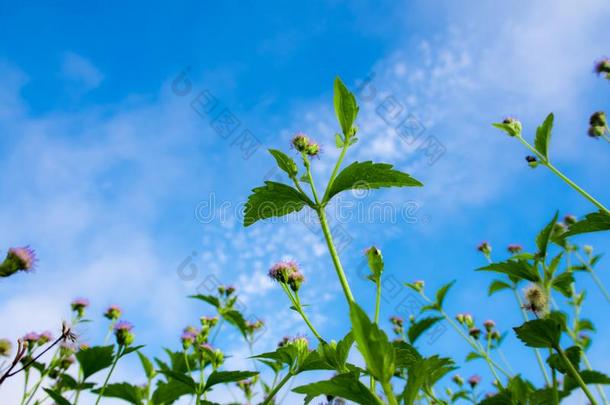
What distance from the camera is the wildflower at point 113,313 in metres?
5.51

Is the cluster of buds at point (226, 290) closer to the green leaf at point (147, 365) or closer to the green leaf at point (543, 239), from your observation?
the green leaf at point (147, 365)

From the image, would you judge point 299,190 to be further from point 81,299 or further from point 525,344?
point 81,299

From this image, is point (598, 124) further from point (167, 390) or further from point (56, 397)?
point (56, 397)

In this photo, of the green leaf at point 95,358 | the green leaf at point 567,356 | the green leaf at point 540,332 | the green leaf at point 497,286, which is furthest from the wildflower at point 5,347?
the green leaf at point 497,286

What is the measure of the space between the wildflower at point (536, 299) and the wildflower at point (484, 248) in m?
3.13

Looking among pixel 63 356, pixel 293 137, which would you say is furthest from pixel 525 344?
pixel 63 356

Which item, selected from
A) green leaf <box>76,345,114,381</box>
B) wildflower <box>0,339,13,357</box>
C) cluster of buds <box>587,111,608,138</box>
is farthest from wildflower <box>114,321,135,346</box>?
cluster of buds <box>587,111,608,138</box>

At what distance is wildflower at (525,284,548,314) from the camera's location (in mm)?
2809

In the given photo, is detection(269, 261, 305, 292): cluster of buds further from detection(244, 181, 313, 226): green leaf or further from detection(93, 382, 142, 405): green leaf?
detection(93, 382, 142, 405): green leaf

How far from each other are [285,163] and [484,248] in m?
4.49

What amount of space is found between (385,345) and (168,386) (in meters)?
2.78

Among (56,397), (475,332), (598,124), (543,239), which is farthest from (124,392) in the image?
(598,124)

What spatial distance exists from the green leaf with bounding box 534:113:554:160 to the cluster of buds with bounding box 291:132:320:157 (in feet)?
6.32

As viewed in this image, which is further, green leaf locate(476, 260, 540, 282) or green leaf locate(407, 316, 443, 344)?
green leaf locate(407, 316, 443, 344)
